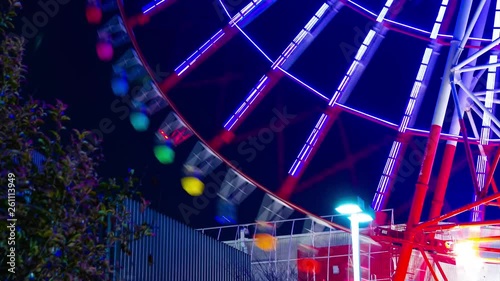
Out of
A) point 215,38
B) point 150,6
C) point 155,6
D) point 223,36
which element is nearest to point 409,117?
point 223,36

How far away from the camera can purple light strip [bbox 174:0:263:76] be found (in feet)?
60.2

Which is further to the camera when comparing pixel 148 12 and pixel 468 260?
pixel 468 260

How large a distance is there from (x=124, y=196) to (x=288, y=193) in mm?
13831

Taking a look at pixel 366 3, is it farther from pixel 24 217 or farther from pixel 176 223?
pixel 24 217

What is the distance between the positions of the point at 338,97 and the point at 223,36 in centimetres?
360

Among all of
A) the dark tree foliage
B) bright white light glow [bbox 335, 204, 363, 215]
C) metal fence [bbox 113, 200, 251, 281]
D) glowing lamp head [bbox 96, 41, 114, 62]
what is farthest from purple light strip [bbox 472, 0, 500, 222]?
the dark tree foliage

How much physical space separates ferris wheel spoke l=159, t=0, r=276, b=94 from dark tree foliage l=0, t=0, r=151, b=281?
43.1ft

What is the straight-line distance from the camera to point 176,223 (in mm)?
13102

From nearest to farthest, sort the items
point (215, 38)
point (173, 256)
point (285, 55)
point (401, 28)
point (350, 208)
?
point (350, 208), point (173, 256), point (215, 38), point (285, 55), point (401, 28)

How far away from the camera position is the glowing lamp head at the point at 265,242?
80.4 feet

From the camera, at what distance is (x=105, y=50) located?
18.6m

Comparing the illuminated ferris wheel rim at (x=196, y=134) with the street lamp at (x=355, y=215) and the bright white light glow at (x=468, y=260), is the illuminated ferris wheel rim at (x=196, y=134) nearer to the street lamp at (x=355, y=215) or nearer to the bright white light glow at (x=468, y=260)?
the bright white light glow at (x=468, y=260)

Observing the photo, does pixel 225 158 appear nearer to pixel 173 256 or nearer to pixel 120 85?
pixel 120 85

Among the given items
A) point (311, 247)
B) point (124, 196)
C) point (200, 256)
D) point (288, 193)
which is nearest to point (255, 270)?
point (311, 247)
